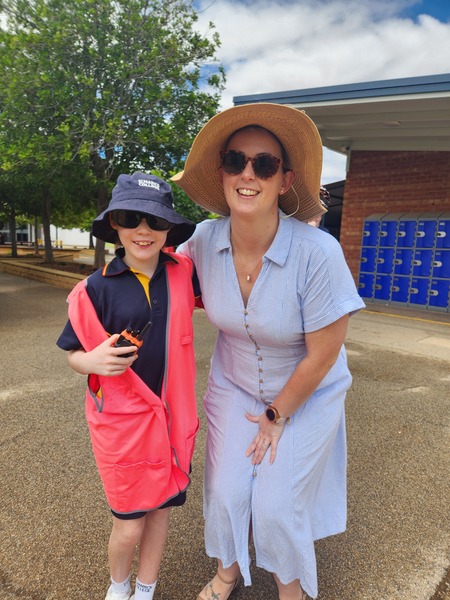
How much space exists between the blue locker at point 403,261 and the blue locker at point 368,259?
0.52 meters

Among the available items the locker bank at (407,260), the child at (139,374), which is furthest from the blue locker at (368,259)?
the child at (139,374)

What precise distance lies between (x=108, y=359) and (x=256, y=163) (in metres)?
0.93

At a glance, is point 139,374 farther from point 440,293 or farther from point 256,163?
point 440,293

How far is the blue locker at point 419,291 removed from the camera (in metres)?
9.70

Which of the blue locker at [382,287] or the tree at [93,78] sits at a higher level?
the tree at [93,78]

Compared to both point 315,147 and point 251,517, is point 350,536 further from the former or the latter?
point 315,147

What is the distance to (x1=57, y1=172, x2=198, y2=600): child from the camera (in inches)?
63.6

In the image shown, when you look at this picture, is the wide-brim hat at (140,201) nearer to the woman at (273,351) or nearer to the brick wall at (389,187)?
the woman at (273,351)

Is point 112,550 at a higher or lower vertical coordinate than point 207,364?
higher

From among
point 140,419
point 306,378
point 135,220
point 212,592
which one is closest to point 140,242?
point 135,220

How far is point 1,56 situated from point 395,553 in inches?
437

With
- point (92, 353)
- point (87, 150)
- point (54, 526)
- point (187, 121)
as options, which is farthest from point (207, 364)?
point (187, 121)

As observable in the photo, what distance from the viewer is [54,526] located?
2.37 meters

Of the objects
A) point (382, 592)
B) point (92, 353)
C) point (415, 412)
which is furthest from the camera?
point (415, 412)
